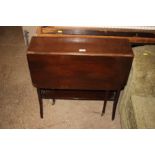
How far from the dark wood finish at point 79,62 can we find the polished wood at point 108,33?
48 cm

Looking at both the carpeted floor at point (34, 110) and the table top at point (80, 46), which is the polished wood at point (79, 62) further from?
the carpeted floor at point (34, 110)

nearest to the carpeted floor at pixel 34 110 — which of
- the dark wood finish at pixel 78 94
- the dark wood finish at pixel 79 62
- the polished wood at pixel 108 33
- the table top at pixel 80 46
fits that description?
the dark wood finish at pixel 78 94

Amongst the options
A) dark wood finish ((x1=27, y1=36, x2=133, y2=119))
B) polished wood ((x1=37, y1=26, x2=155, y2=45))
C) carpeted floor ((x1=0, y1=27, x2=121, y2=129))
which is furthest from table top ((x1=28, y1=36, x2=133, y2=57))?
carpeted floor ((x1=0, y1=27, x2=121, y2=129))

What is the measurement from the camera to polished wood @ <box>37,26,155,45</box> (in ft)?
6.77

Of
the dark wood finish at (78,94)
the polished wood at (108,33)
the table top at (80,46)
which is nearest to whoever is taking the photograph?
the table top at (80,46)

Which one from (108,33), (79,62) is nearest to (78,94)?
(79,62)

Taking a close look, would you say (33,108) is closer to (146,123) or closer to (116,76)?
(116,76)

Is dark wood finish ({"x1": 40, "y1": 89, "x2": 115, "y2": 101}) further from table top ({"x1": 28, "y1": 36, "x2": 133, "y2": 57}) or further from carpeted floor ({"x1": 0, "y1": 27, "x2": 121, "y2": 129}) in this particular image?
table top ({"x1": 28, "y1": 36, "x2": 133, "y2": 57})

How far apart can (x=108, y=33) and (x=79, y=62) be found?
0.80 meters

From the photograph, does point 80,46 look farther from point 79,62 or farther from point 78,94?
point 78,94

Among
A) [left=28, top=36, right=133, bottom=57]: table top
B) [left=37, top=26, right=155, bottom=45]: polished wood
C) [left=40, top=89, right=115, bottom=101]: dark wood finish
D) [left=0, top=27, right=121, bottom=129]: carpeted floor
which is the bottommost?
[left=0, top=27, right=121, bottom=129]: carpeted floor

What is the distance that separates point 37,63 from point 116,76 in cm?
65

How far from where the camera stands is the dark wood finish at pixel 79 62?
1.44 metres

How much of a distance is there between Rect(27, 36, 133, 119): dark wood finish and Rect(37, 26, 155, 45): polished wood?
1.57ft
